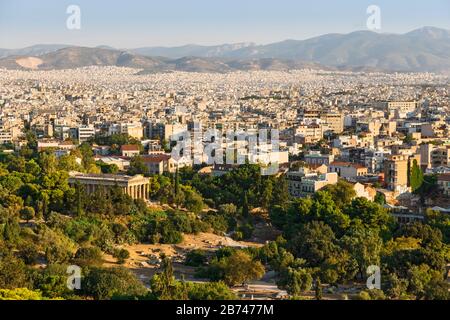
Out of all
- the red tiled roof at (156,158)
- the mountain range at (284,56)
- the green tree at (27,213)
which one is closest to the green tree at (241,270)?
the green tree at (27,213)

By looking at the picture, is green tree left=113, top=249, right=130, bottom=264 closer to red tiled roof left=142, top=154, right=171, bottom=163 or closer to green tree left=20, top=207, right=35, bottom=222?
green tree left=20, top=207, right=35, bottom=222

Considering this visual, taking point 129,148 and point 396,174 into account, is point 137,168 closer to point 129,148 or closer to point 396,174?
point 129,148

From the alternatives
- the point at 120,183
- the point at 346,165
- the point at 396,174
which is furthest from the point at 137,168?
the point at 396,174

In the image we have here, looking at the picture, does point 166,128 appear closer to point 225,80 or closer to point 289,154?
point 289,154

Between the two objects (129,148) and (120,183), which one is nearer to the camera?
(120,183)

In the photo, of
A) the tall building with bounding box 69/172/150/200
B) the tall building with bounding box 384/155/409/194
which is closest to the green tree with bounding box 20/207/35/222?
the tall building with bounding box 69/172/150/200

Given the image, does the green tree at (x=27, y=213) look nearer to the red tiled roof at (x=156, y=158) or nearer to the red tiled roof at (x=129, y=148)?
the red tiled roof at (x=156, y=158)
